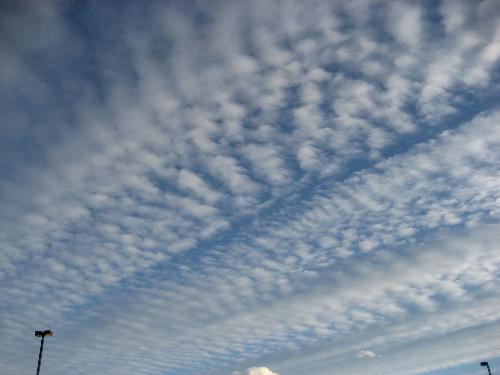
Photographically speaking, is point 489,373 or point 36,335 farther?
point 489,373

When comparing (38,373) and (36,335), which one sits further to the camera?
(36,335)

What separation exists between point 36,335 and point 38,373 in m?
3.83

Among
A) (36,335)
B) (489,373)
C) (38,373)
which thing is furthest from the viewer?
(489,373)

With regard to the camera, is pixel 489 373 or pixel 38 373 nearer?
pixel 38 373

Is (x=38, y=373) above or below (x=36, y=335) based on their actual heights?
below

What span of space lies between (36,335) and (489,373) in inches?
2463

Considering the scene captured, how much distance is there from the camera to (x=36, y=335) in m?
36.8

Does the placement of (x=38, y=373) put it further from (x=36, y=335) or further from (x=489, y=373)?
(x=489, y=373)

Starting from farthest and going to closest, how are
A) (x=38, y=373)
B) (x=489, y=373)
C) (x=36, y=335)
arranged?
(x=489, y=373) → (x=36, y=335) → (x=38, y=373)

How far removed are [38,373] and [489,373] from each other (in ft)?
204

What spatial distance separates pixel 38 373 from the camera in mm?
33969

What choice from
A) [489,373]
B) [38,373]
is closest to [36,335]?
[38,373]
